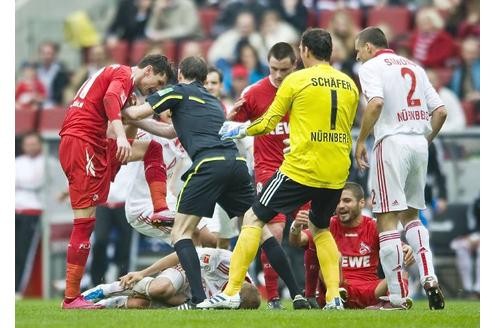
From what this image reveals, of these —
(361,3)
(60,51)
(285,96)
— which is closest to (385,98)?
(285,96)

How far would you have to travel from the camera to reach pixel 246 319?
952cm

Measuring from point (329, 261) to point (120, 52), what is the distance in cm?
1170

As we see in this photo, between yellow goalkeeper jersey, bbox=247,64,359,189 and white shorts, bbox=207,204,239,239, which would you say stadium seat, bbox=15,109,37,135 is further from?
yellow goalkeeper jersey, bbox=247,64,359,189

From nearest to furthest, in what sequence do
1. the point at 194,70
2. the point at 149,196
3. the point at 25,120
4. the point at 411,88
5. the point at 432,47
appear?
the point at 194,70, the point at 411,88, the point at 149,196, the point at 25,120, the point at 432,47

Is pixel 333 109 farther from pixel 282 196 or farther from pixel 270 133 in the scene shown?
pixel 270 133

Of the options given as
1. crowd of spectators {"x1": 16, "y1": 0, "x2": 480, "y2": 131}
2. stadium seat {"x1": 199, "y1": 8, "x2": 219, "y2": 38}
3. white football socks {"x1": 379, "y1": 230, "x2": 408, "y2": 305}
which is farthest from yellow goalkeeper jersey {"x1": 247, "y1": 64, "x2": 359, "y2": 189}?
stadium seat {"x1": 199, "y1": 8, "x2": 219, "y2": 38}

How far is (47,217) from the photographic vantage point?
17.5 meters

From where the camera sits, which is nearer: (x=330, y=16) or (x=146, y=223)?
(x=146, y=223)

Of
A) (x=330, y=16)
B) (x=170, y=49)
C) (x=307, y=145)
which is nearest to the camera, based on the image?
(x=307, y=145)

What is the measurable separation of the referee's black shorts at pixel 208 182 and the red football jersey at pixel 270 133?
1433 mm

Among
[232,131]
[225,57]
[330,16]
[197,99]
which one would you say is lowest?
[232,131]

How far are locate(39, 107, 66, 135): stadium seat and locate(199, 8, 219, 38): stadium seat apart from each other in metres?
3.95

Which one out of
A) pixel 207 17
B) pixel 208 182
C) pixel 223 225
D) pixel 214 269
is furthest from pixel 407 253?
pixel 207 17
